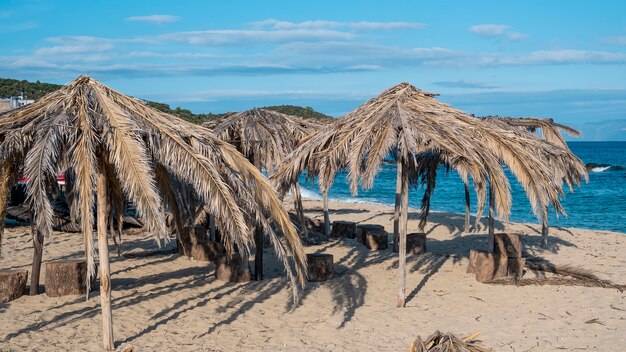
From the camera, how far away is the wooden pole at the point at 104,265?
21.0 feet

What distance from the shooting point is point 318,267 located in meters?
10.1

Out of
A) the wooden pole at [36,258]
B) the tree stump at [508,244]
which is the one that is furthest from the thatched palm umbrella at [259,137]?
the tree stump at [508,244]

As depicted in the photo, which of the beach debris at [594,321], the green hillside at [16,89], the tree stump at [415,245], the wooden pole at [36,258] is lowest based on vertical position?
the beach debris at [594,321]

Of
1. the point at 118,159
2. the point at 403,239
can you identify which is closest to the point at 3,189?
the point at 118,159

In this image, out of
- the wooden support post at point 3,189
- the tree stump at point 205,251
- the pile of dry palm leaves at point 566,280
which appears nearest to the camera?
the wooden support post at point 3,189

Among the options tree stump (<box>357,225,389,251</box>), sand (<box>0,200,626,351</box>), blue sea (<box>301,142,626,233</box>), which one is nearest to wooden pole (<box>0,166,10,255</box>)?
sand (<box>0,200,626,351</box>)

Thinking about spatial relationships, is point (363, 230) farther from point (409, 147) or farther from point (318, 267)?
point (409, 147)

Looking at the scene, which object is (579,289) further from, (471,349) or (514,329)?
(471,349)

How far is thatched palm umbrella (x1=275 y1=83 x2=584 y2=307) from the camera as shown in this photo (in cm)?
809

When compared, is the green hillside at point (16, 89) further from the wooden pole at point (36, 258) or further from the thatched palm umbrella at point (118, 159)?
the thatched palm umbrella at point (118, 159)

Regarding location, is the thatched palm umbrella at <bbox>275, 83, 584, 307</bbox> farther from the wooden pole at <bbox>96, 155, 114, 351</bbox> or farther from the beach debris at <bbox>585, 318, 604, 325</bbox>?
the wooden pole at <bbox>96, 155, 114, 351</bbox>

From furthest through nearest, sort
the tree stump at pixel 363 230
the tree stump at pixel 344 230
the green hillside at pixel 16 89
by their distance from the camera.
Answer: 1. the green hillside at pixel 16 89
2. the tree stump at pixel 344 230
3. the tree stump at pixel 363 230

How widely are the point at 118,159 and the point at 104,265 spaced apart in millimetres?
1115

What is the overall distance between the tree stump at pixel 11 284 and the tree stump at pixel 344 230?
766cm
